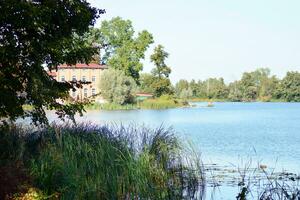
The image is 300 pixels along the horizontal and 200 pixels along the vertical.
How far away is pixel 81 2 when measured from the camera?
11.1m

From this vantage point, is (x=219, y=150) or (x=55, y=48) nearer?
(x=55, y=48)

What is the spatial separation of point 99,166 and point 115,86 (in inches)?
2523

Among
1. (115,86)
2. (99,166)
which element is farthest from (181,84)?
(99,166)

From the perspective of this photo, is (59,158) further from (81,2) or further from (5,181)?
(81,2)

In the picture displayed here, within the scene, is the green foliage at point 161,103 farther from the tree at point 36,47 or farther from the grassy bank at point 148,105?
the tree at point 36,47

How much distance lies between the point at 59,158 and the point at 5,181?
2.27m

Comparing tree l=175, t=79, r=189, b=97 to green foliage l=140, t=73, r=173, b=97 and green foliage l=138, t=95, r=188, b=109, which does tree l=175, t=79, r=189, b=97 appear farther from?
green foliage l=140, t=73, r=173, b=97

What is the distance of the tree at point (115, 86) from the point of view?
239 feet

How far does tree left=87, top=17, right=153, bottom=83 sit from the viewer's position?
266 ft

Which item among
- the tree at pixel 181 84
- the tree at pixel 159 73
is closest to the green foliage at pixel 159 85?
the tree at pixel 159 73

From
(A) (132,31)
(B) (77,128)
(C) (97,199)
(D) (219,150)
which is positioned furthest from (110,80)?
(C) (97,199)

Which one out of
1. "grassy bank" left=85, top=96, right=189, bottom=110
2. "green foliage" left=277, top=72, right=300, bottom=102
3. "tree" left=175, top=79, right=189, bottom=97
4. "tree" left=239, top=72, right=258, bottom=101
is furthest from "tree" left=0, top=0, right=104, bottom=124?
"tree" left=239, top=72, right=258, bottom=101

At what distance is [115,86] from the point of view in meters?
73.7

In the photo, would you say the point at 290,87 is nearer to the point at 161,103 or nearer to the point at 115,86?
the point at 161,103
